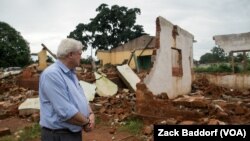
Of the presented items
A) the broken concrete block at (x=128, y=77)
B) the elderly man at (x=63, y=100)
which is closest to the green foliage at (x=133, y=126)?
the broken concrete block at (x=128, y=77)

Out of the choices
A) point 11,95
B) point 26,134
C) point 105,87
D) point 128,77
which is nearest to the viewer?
point 26,134

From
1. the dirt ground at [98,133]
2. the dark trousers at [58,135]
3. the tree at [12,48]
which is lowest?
the dirt ground at [98,133]

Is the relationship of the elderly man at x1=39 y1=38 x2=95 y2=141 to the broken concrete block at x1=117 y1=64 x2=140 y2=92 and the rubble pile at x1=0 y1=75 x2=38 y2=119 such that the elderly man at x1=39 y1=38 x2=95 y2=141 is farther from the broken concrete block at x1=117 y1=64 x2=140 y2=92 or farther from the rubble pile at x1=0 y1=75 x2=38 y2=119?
the broken concrete block at x1=117 y1=64 x2=140 y2=92

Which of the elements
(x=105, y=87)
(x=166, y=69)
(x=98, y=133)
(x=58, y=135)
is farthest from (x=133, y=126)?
(x=58, y=135)

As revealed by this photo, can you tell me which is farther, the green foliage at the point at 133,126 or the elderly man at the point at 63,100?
the green foliage at the point at 133,126

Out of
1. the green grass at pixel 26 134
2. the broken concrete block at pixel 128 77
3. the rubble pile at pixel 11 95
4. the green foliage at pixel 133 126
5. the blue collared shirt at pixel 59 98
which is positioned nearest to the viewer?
the blue collared shirt at pixel 59 98

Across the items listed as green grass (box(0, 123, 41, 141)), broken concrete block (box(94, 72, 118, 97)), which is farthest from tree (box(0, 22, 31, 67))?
green grass (box(0, 123, 41, 141))

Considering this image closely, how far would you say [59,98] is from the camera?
10.5ft

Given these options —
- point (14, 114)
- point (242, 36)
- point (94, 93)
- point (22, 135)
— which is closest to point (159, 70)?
point (94, 93)

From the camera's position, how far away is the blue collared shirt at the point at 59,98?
3199mm

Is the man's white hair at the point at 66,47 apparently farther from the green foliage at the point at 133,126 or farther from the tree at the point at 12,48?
the tree at the point at 12,48

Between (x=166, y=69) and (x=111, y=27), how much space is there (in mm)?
36956

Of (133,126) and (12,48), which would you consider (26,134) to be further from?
(12,48)

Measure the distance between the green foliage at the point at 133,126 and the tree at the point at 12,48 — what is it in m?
36.0
